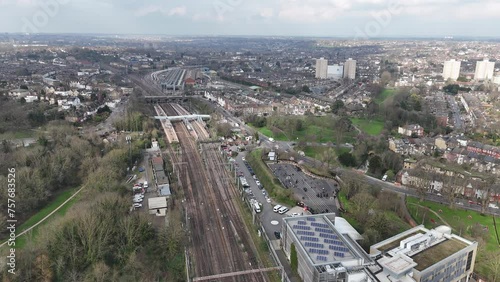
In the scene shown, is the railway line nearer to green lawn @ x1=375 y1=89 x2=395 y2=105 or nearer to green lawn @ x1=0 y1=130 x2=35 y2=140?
green lawn @ x1=0 y1=130 x2=35 y2=140

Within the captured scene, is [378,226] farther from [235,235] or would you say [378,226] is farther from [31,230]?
[31,230]

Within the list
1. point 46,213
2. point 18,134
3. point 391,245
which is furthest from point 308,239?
point 18,134

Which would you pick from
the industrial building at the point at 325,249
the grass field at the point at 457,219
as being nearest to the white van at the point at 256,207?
the industrial building at the point at 325,249

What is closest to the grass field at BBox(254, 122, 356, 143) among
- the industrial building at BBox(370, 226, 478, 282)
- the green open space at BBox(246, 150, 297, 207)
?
the green open space at BBox(246, 150, 297, 207)

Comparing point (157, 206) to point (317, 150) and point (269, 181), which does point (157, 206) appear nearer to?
point (269, 181)

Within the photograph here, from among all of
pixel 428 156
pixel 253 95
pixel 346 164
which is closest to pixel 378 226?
pixel 346 164

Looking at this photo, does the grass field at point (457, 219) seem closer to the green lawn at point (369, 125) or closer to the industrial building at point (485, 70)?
the green lawn at point (369, 125)
